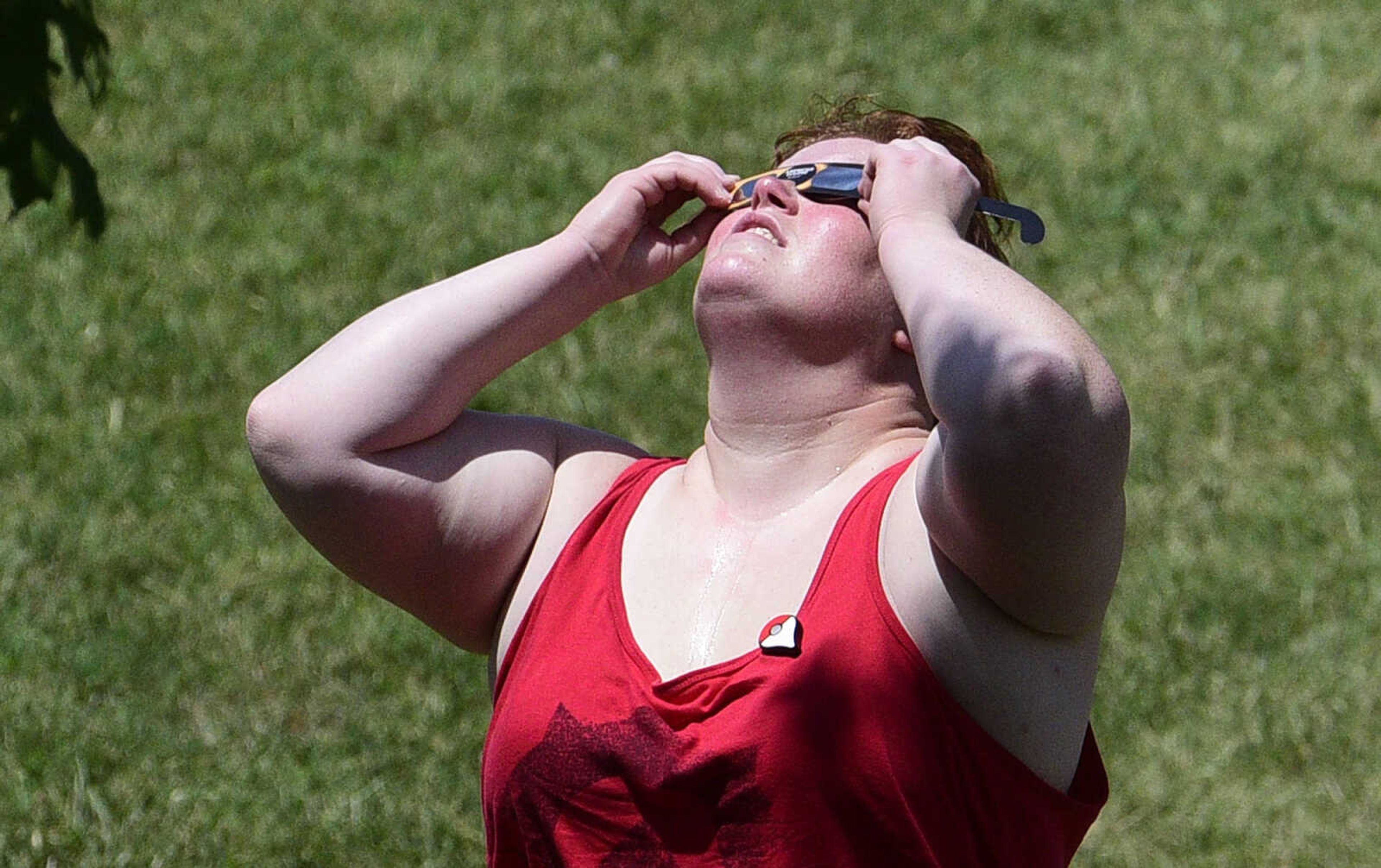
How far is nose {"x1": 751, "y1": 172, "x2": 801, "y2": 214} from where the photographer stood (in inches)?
94.9

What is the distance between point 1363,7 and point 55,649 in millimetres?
5239

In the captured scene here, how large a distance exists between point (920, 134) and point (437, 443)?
2.97 feet

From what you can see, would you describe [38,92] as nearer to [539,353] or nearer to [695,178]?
[695,178]

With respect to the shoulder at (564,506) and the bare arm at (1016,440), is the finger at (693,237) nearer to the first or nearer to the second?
→ the shoulder at (564,506)

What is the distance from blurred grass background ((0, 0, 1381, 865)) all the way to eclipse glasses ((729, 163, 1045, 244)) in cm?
201

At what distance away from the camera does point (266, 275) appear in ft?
17.8

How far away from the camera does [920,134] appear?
2695 millimetres

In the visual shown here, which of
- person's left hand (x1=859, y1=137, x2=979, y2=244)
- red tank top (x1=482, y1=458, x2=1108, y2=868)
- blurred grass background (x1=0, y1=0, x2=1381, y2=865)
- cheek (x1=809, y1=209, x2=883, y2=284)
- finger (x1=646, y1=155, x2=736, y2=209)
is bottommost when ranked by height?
blurred grass background (x1=0, y1=0, x2=1381, y2=865)

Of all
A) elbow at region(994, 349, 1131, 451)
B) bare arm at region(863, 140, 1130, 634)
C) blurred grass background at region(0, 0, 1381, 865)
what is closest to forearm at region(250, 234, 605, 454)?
bare arm at region(863, 140, 1130, 634)

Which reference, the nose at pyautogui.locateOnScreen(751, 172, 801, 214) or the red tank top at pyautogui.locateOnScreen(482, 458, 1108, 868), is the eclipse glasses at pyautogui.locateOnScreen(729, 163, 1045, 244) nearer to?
the nose at pyautogui.locateOnScreen(751, 172, 801, 214)

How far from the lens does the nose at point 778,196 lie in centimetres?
241

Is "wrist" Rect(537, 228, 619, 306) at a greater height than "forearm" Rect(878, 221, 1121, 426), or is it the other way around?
"forearm" Rect(878, 221, 1121, 426)

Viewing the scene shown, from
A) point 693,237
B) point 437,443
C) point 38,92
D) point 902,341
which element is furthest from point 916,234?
point 38,92

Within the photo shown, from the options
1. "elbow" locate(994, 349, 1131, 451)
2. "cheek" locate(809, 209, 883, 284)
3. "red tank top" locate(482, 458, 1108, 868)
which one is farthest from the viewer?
"cheek" locate(809, 209, 883, 284)
